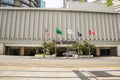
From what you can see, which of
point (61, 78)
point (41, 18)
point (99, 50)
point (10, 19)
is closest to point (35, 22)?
point (41, 18)

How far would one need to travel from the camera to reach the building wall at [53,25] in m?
65.1

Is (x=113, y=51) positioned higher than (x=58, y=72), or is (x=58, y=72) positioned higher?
(x=113, y=51)

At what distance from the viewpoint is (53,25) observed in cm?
6612

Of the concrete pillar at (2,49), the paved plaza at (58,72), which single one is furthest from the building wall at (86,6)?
the paved plaza at (58,72)

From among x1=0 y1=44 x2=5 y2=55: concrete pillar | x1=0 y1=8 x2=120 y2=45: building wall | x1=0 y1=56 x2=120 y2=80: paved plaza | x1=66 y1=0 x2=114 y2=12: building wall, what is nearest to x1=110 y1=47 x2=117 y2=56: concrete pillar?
x1=0 y1=8 x2=120 y2=45: building wall

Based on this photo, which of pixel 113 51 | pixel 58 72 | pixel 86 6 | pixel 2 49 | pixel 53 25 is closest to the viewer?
pixel 58 72

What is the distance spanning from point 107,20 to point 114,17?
293 cm

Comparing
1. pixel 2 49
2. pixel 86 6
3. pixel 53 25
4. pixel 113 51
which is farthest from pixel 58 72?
pixel 86 6

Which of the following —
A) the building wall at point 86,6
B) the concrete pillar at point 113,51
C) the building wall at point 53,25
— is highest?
the building wall at point 86,6

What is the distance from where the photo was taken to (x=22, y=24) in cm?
6550

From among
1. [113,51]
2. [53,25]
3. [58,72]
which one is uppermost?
[53,25]

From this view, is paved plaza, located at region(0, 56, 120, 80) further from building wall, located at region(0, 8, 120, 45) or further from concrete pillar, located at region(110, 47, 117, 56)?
concrete pillar, located at region(110, 47, 117, 56)

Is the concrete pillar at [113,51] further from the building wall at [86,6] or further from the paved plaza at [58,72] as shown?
the paved plaza at [58,72]

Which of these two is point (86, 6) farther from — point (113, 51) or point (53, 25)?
point (113, 51)
